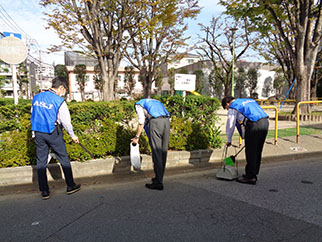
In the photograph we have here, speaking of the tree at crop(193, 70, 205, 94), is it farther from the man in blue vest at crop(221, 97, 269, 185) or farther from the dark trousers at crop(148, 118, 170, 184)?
the dark trousers at crop(148, 118, 170, 184)

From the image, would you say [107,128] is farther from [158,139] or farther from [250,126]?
[250,126]

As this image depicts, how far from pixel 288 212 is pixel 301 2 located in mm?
10983

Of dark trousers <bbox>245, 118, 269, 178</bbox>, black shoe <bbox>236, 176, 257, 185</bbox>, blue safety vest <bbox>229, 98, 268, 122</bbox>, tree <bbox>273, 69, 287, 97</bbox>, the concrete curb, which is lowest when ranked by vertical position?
black shoe <bbox>236, 176, 257, 185</bbox>

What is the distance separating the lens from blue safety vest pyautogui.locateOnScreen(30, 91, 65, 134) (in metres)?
3.37

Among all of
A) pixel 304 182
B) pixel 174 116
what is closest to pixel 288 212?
pixel 304 182

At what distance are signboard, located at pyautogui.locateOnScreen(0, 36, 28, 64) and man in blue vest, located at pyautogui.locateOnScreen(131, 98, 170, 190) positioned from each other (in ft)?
11.6

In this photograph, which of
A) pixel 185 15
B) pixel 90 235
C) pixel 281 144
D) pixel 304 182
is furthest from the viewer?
pixel 185 15

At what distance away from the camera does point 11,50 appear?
17.7 feet

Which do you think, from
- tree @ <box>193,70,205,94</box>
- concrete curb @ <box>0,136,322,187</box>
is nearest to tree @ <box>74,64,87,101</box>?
tree @ <box>193,70,205,94</box>

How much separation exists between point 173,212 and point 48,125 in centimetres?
212

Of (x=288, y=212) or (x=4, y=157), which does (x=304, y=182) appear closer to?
(x=288, y=212)

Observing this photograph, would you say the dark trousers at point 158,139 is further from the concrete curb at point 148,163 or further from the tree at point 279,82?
the tree at point 279,82

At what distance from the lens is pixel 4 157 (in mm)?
4176

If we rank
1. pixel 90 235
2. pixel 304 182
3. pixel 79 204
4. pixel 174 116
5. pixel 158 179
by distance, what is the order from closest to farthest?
pixel 90 235, pixel 79 204, pixel 158 179, pixel 304 182, pixel 174 116
